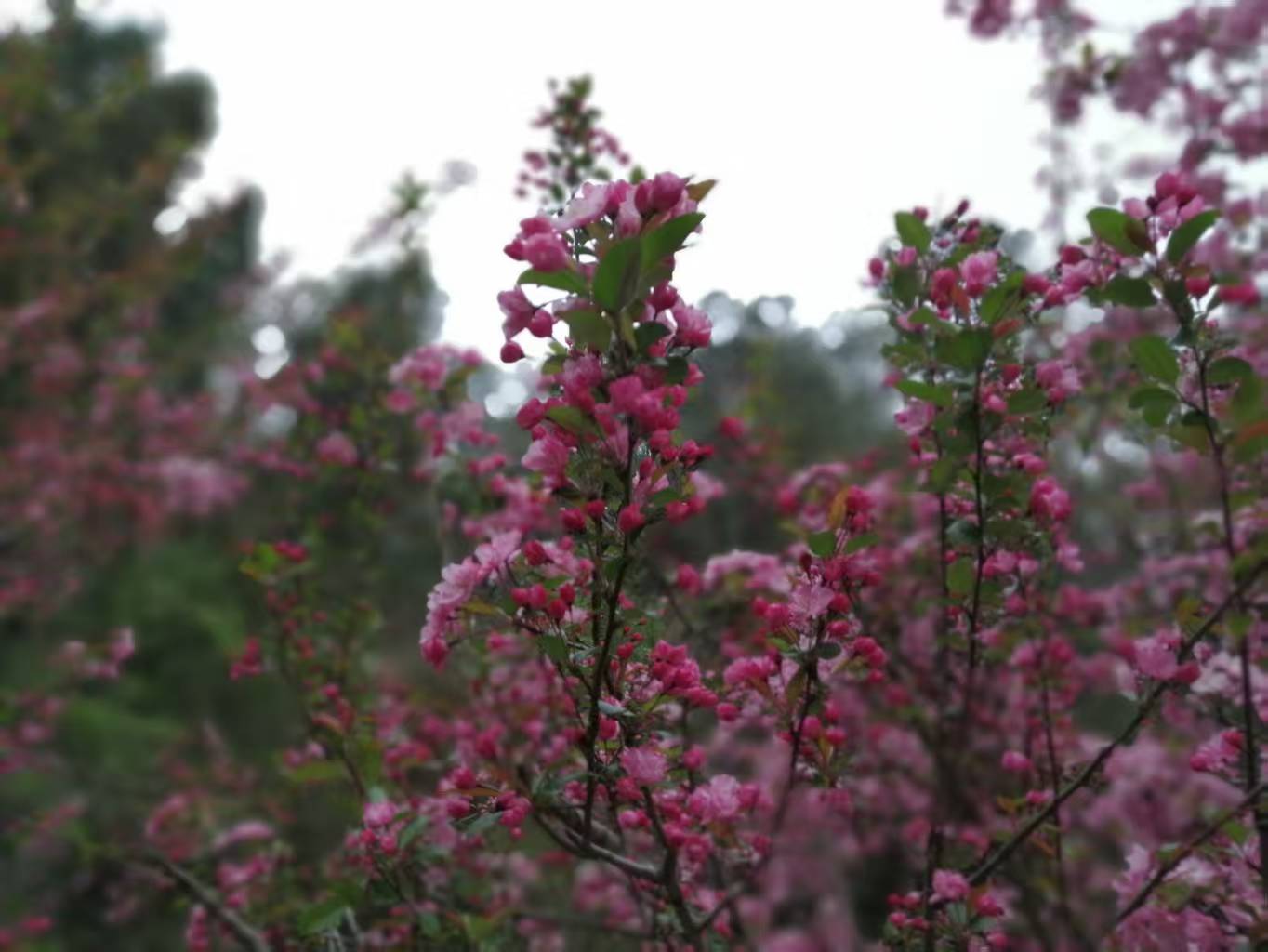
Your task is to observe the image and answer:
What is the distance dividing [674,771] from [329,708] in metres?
1.54

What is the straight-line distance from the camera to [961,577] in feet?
4.68

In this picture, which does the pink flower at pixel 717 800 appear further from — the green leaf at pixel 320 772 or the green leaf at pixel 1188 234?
the green leaf at pixel 1188 234

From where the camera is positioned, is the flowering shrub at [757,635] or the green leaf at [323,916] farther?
the green leaf at [323,916]

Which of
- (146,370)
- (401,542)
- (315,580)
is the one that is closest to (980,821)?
(315,580)

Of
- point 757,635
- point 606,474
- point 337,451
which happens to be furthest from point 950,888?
point 337,451

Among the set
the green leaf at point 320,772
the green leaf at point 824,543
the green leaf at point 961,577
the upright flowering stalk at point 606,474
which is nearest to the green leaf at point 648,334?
the upright flowering stalk at point 606,474

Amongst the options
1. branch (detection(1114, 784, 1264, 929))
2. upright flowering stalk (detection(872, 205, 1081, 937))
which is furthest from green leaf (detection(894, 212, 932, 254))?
branch (detection(1114, 784, 1264, 929))

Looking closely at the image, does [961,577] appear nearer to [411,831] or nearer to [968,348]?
[968,348]

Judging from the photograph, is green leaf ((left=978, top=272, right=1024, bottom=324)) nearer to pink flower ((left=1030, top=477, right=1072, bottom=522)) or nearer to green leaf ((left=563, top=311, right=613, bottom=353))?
pink flower ((left=1030, top=477, right=1072, bottom=522))

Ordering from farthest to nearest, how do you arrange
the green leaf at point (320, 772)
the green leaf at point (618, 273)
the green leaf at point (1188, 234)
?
the green leaf at point (320, 772)
the green leaf at point (1188, 234)
the green leaf at point (618, 273)

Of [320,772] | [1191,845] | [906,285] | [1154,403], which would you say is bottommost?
[320,772]

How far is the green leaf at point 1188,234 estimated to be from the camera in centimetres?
105

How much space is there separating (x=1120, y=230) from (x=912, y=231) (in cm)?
47

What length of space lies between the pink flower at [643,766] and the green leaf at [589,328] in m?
0.52
